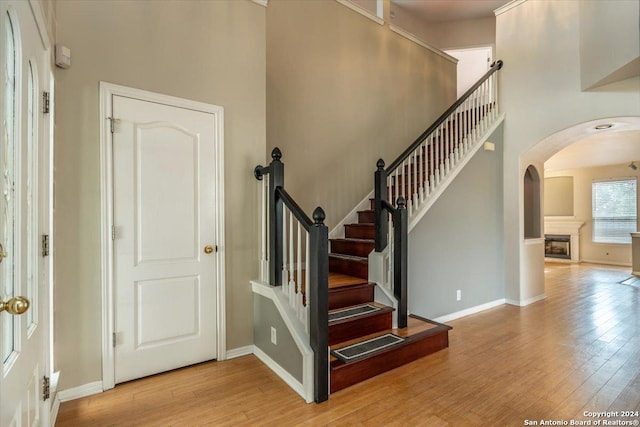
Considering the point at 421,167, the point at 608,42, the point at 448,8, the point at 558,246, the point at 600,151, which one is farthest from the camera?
the point at 558,246

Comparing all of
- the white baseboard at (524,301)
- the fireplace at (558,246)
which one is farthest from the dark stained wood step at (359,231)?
the fireplace at (558,246)

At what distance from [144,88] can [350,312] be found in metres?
2.44

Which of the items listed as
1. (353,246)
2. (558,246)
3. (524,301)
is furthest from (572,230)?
(353,246)

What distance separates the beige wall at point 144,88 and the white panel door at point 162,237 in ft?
0.47

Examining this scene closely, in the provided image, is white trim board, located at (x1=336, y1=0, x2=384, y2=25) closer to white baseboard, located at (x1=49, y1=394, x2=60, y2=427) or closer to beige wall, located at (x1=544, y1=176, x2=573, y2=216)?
white baseboard, located at (x1=49, y1=394, x2=60, y2=427)

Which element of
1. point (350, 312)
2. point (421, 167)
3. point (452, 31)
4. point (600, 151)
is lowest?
point (350, 312)

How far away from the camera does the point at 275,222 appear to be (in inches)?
107

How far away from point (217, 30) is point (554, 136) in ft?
14.3

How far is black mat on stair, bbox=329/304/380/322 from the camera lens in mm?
2783

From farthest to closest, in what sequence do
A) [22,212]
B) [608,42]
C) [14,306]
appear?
[608,42] → [22,212] → [14,306]

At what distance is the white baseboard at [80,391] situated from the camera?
7.18ft

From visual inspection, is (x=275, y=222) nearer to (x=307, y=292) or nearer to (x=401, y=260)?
(x=307, y=292)

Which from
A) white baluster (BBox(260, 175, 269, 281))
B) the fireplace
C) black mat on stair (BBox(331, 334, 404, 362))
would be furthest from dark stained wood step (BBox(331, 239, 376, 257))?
the fireplace

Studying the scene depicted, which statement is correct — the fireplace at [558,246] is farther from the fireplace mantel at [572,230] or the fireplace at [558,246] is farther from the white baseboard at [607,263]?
the white baseboard at [607,263]
